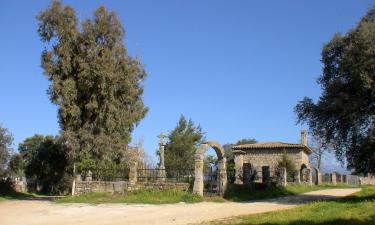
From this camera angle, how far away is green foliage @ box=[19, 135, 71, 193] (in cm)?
4153

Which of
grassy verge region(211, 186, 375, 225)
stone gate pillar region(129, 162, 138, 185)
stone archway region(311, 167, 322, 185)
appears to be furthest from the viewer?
stone archway region(311, 167, 322, 185)

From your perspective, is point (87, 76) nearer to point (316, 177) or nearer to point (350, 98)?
point (350, 98)

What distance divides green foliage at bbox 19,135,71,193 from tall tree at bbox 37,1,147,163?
9059 millimetres

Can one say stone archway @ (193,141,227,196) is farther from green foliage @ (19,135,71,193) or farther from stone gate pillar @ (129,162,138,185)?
green foliage @ (19,135,71,193)

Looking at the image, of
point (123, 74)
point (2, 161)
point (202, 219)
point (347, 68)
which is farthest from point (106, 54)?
A: point (202, 219)

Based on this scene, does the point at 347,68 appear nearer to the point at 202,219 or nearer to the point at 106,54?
the point at 202,219

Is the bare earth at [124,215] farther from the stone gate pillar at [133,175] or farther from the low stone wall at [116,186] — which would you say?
the stone gate pillar at [133,175]

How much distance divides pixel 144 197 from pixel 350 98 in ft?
38.5

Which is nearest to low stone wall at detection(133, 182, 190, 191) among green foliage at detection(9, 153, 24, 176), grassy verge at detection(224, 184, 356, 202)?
grassy verge at detection(224, 184, 356, 202)

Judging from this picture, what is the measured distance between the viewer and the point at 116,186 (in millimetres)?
27875

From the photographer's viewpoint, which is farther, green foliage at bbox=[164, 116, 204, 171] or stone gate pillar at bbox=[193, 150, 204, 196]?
green foliage at bbox=[164, 116, 204, 171]

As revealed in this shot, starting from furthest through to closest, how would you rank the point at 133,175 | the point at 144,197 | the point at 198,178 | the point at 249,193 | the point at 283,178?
the point at 283,178 → the point at 133,175 → the point at 249,193 → the point at 198,178 → the point at 144,197

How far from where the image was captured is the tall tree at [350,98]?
21.8m

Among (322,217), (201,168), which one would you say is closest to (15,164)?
(201,168)
